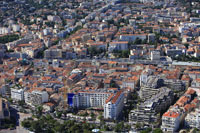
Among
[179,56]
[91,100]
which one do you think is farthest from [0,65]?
[179,56]

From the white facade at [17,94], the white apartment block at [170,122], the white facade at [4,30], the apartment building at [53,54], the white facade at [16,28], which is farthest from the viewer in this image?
the white facade at [16,28]

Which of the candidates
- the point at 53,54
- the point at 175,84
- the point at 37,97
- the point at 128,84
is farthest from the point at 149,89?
the point at 53,54

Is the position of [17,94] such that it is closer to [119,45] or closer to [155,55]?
[155,55]

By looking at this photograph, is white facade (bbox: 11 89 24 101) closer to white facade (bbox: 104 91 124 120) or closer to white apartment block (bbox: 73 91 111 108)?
white apartment block (bbox: 73 91 111 108)

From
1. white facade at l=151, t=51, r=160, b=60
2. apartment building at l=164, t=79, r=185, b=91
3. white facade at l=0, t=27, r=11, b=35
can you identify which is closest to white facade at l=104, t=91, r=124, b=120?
apartment building at l=164, t=79, r=185, b=91

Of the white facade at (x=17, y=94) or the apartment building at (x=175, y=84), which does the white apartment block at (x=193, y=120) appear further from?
the white facade at (x=17, y=94)

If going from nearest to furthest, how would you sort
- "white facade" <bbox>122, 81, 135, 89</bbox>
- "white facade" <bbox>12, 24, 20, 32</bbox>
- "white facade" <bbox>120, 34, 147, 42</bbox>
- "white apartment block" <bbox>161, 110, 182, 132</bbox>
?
1. "white apartment block" <bbox>161, 110, 182, 132</bbox>
2. "white facade" <bbox>122, 81, 135, 89</bbox>
3. "white facade" <bbox>120, 34, 147, 42</bbox>
4. "white facade" <bbox>12, 24, 20, 32</bbox>

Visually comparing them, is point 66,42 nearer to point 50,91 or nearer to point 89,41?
point 89,41

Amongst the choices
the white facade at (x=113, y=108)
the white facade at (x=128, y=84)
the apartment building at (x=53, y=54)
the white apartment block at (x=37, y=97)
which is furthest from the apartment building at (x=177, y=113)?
the apartment building at (x=53, y=54)
